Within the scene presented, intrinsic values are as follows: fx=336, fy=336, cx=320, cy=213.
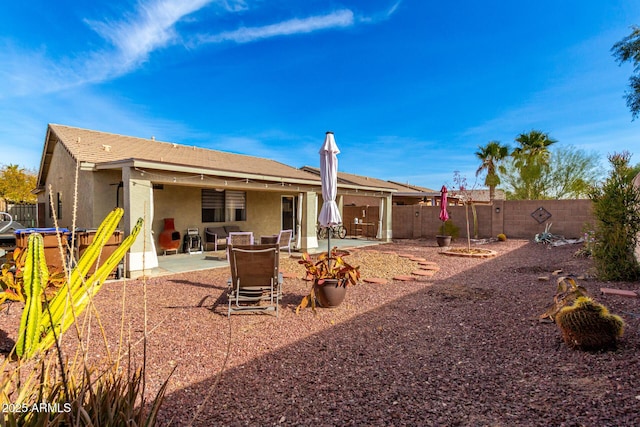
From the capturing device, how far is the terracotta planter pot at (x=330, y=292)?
5.84 metres

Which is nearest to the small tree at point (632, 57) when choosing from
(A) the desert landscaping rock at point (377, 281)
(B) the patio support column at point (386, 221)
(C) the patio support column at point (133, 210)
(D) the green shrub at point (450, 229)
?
(D) the green shrub at point (450, 229)

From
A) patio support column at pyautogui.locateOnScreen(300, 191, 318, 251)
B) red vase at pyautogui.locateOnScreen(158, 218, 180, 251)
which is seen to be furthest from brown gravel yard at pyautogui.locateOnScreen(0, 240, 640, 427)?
patio support column at pyautogui.locateOnScreen(300, 191, 318, 251)

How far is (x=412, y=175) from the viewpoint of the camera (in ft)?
121

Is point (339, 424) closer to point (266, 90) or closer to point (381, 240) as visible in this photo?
point (381, 240)

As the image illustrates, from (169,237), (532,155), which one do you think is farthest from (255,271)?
(532,155)

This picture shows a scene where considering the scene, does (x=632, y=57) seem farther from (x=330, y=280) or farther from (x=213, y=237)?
(x=213, y=237)

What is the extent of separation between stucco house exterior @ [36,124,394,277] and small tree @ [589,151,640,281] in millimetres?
8761

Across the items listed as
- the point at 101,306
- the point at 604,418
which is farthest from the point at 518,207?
the point at 101,306

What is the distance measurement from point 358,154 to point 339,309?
2155cm

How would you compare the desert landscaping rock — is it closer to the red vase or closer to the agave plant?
the agave plant

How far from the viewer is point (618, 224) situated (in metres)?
7.27

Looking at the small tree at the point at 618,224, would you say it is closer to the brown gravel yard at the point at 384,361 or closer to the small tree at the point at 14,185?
the brown gravel yard at the point at 384,361

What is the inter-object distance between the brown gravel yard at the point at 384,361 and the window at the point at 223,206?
657 centimetres

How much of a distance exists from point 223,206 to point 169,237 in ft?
9.43
